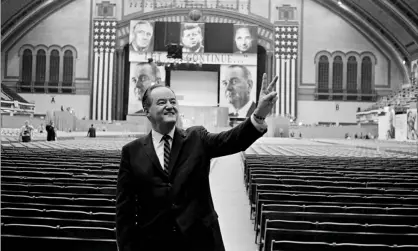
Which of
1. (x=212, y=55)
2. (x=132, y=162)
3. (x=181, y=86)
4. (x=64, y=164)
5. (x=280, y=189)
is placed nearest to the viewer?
(x=132, y=162)

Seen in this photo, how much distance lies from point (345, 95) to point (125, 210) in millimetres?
40097

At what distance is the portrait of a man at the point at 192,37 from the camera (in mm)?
37938

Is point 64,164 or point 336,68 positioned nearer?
point 64,164

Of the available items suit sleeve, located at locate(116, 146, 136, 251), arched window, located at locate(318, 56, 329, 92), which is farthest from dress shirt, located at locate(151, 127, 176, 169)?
arched window, located at locate(318, 56, 329, 92)

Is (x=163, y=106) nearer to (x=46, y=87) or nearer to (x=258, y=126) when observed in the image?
(x=258, y=126)

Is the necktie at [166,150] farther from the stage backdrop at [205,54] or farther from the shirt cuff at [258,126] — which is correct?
the stage backdrop at [205,54]

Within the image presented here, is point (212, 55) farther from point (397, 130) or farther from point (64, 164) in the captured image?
point (64, 164)

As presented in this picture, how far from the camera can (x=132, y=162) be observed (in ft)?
8.04

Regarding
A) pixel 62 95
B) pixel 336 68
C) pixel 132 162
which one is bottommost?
pixel 132 162

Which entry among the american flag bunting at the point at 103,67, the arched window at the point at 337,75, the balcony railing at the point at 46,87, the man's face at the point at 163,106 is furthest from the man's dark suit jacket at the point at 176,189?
the arched window at the point at 337,75

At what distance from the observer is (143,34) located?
3816 cm

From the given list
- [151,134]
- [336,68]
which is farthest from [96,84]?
[151,134]

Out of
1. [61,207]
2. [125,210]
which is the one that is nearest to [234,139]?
[125,210]

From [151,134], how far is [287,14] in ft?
127
